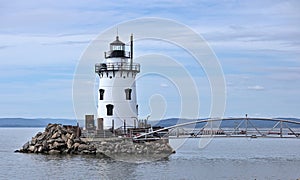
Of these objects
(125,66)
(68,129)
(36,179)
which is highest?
(125,66)

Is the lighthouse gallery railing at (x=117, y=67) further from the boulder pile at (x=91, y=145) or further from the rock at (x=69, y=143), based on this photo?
the rock at (x=69, y=143)

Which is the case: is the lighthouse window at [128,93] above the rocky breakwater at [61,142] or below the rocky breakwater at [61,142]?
above

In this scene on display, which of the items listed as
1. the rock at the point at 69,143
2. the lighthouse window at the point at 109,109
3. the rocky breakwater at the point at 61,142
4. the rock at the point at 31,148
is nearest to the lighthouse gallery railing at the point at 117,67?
the lighthouse window at the point at 109,109

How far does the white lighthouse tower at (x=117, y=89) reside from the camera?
162ft

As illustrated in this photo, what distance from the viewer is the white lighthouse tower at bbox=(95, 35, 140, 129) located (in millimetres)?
49250

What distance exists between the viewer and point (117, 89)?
49.6 meters

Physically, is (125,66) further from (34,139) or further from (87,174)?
(87,174)

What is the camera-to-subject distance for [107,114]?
49438 millimetres

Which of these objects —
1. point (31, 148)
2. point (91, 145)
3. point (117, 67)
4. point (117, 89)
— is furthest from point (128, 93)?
point (31, 148)

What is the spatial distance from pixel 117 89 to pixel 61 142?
654 centimetres

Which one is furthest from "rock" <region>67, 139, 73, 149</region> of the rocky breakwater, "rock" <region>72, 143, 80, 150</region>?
"rock" <region>72, 143, 80, 150</region>

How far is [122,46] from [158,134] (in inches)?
325

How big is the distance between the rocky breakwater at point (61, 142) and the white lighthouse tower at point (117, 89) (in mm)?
3183

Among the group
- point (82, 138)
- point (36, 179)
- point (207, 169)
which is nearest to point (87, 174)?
point (36, 179)
